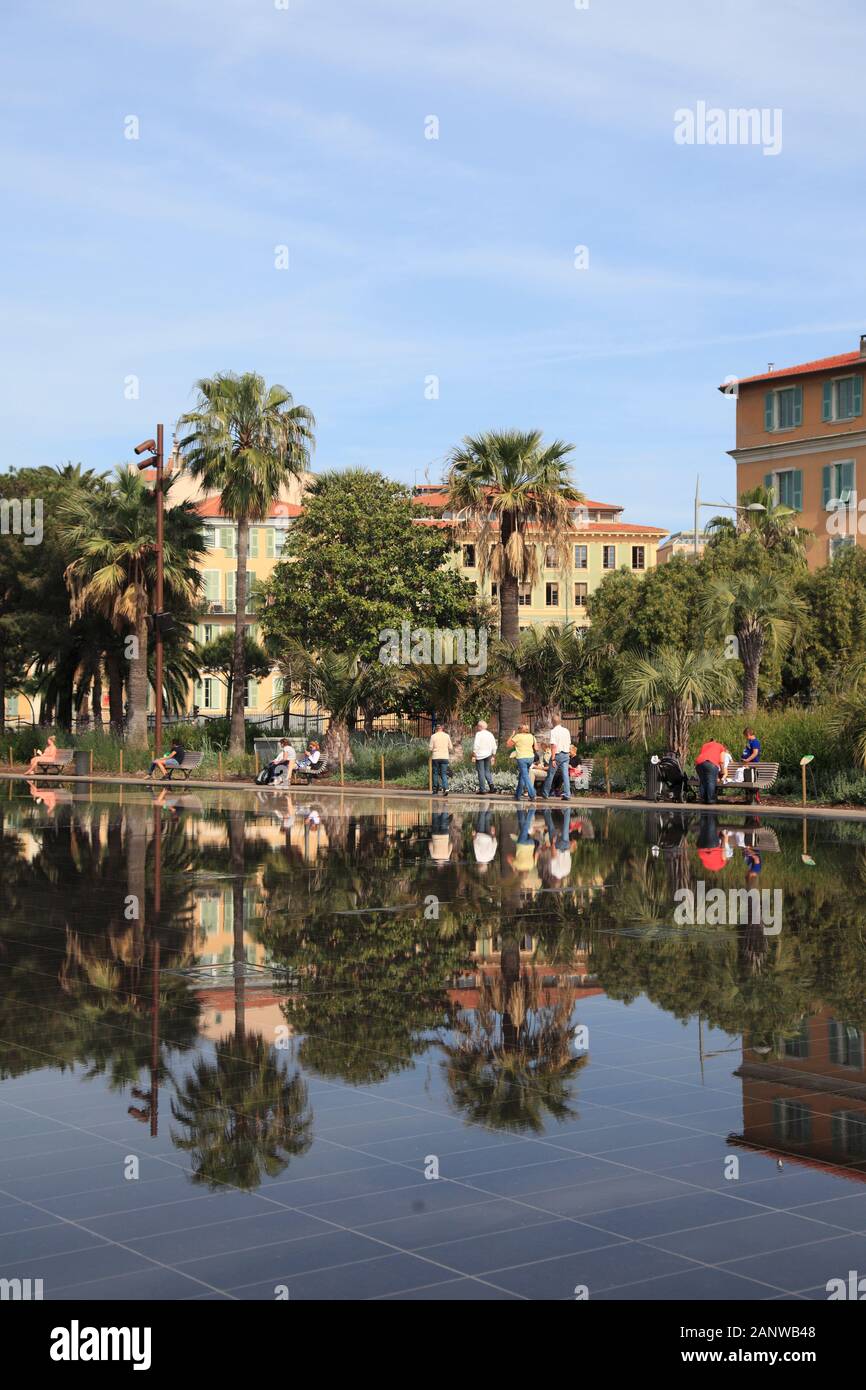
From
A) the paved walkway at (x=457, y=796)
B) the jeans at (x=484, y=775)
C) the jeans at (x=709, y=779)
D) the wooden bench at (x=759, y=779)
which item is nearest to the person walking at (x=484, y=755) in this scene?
the jeans at (x=484, y=775)

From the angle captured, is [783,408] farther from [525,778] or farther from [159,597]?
[525,778]

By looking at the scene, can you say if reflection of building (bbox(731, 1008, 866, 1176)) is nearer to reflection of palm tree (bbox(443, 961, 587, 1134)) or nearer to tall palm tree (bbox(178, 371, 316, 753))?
reflection of palm tree (bbox(443, 961, 587, 1134))

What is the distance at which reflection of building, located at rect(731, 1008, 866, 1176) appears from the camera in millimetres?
7004

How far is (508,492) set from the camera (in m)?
41.0

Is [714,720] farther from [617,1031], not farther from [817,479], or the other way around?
[817,479]

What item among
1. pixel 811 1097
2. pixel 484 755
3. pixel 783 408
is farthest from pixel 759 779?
pixel 783 408

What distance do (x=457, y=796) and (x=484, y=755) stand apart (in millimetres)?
1159

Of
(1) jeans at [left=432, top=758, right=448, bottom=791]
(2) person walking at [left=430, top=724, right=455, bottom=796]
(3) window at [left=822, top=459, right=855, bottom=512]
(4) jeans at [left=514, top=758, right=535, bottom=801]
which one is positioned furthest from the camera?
(3) window at [left=822, top=459, right=855, bottom=512]

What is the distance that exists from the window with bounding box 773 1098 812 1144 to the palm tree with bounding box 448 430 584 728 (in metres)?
33.7

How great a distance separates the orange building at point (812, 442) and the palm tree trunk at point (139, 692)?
3377cm

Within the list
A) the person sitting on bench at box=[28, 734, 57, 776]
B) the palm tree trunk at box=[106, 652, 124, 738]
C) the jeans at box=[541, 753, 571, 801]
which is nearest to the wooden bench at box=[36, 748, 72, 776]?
the person sitting on bench at box=[28, 734, 57, 776]

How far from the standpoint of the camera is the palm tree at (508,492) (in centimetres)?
4125
